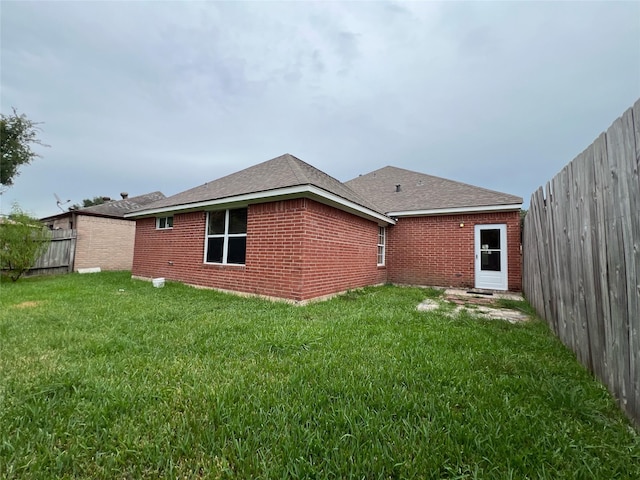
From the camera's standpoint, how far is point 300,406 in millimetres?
2051

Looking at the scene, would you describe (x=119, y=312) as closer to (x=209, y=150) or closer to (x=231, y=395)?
(x=231, y=395)

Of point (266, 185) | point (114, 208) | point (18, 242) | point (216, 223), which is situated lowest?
point (18, 242)

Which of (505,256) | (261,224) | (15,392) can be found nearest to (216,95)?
(261,224)

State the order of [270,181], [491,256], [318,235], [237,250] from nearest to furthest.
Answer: [318,235] < [270,181] < [237,250] < [491,256]

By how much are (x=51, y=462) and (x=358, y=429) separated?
73.5 inches

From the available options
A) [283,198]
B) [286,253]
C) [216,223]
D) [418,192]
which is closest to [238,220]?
[216,223]

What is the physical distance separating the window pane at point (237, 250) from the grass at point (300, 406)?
3128 millimetres

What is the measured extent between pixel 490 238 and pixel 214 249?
892 cm

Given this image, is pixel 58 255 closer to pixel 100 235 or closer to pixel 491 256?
pixel 100 235

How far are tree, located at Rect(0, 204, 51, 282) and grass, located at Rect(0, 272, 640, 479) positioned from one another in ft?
25.7

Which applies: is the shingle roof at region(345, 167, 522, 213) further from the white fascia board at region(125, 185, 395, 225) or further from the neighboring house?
the neighboring house

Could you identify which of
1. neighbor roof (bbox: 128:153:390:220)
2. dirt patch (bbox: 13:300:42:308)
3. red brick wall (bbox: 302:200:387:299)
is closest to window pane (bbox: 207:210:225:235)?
neighbor roof (bbox: 128:153:390:220)

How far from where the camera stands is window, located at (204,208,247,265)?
7.07 metres

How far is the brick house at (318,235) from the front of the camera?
6.12 metres
